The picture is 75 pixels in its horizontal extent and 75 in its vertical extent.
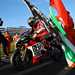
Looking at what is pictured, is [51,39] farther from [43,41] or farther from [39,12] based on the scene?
[39,12]

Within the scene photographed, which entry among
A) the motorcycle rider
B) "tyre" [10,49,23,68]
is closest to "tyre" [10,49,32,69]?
"tyre" [10,49,23,68]

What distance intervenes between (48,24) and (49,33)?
815 mm

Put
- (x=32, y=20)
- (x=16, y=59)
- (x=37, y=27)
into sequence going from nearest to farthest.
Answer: (x=16, y=59)
(x=32, y=20)
(x=37, y=27)

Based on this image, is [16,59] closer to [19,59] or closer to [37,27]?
[19,59]

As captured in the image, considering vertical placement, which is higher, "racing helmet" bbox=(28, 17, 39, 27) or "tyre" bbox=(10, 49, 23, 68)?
"racing helmet" bbox=(28, 17, 39, 27)

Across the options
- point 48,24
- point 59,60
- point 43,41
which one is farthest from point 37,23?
point 59,60

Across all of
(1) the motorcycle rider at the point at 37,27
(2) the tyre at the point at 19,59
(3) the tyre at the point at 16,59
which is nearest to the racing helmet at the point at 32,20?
(1) the motorcycle rider at the point at 37,27

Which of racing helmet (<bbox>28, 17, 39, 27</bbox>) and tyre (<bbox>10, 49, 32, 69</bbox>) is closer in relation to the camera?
tyre (<bbox>10, 49, 32, 69</bbox>)

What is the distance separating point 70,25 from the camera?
462 inches

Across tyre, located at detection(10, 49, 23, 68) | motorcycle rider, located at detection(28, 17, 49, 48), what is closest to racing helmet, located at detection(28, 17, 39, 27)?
motorcycle rider, located at detection(28, 17, 49, 48)

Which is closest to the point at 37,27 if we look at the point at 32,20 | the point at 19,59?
the point at 32,20

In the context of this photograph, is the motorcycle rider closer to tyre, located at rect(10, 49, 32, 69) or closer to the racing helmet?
the racing helmet

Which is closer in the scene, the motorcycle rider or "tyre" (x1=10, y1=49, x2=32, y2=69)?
"tyre" (x1=10, y1=49, x2=32, y2=69)

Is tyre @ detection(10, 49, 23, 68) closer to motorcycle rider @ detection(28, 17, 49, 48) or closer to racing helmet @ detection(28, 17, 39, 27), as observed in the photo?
motorcycle rider @ detection(28, 17, 49, 48)
